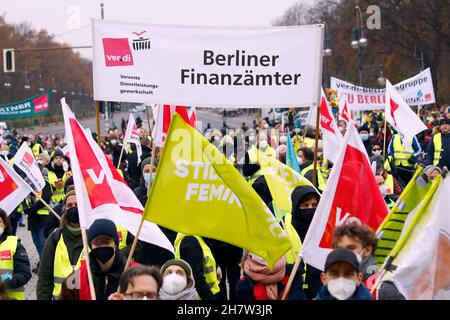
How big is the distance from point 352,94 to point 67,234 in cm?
1350

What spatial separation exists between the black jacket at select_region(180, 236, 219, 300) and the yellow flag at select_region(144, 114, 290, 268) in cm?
115

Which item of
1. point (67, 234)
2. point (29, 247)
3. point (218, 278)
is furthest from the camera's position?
point (29, 247)

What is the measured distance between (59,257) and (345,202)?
2.04 meters

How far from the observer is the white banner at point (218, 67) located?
27.8 ft

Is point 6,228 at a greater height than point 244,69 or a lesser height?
lesser

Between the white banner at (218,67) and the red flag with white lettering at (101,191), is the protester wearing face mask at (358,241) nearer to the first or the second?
the red flag with white lettering at (101,191)

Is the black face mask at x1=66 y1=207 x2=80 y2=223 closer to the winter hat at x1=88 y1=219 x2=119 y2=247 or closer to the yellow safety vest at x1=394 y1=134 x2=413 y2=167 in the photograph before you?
the winter hat at x1=88 y1=219 x2=119 y2=247

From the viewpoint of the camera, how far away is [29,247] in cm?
1492

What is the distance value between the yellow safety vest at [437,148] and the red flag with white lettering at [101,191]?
8445 mm

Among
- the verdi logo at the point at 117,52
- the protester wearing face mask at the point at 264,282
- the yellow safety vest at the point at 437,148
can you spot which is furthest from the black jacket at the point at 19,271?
the yellow safety vest at the point at 437,148

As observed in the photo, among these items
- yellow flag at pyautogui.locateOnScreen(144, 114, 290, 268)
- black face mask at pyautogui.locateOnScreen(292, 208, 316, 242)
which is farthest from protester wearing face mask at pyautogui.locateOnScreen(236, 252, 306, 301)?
black face mask at pyautogui.locateOnScreen(292, 208, 316, 242)

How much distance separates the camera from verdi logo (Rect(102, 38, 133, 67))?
909 centimetres

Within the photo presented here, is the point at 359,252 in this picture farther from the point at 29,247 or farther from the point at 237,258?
the point at 29,247
